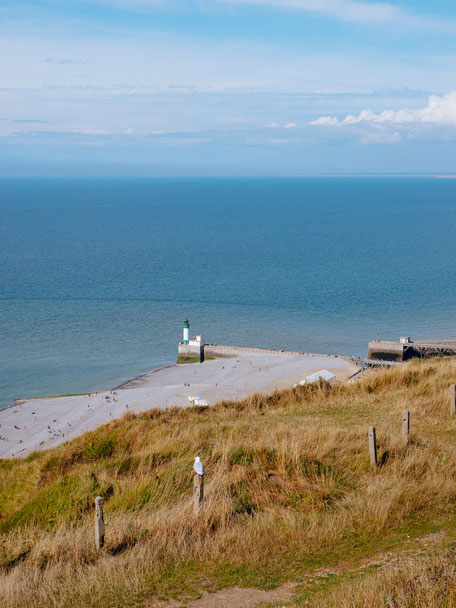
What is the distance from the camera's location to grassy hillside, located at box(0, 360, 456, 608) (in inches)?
307

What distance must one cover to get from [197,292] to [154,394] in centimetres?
3327

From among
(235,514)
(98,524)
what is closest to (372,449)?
(235,514)

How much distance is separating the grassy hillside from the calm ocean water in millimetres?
23218

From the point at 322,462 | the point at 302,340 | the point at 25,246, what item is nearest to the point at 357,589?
the point at 322,462

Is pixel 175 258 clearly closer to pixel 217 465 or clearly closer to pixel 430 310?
pixel 430 310

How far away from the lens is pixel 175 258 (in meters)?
87.9

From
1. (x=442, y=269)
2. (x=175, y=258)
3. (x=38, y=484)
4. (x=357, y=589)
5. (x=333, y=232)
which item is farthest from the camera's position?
(x=333, y=232)

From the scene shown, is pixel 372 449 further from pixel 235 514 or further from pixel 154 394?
pixel 154 394

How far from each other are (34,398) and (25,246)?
68.9 m

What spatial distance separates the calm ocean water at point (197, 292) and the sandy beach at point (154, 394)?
12.5 ft

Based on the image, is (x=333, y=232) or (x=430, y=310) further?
(x=333, y=232)

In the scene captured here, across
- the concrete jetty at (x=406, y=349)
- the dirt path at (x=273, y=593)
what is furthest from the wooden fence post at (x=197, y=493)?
the concrete jetty at (x=406, y=349)

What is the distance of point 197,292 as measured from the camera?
212 ft

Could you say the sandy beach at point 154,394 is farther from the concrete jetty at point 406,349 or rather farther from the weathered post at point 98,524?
the weathered post at point 98,524
